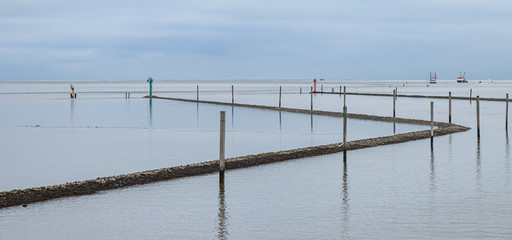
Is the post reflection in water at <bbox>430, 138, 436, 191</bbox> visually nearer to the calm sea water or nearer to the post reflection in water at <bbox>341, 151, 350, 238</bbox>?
the calm sea water

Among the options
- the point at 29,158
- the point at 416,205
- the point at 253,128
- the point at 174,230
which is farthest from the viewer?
the point at 253,128

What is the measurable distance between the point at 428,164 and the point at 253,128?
62.5 ft

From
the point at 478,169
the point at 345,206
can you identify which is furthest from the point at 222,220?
the point at 478,169

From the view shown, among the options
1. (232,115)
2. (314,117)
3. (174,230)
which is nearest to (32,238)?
(174,230)

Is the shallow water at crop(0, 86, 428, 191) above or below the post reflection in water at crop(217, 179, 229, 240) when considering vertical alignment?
above

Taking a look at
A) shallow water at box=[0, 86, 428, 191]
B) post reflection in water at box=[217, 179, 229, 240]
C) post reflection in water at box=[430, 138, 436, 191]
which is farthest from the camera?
shallow water at box=[0, 86, 428, 191]

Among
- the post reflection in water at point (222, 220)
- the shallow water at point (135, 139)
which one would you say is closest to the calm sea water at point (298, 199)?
the post reflection in water at point (222, 220)

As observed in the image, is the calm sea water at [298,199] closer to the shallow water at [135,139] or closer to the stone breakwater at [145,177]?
the shallow water at [135,139]

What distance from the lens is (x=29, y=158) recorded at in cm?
2300

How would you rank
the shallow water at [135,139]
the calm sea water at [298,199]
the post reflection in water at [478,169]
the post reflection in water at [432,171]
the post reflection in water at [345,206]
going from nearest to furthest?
the calm sea water at [298,199] → the post reflection in water at [345,206] → the post reflection in water at [432,171] → the post reflection in water at [478,169] → the shallow water at [135,139]

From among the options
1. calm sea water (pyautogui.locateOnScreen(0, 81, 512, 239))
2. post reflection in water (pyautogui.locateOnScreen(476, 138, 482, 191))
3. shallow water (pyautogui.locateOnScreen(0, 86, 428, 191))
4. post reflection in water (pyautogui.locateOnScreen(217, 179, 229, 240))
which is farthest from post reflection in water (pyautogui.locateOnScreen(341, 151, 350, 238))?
shallow water (pyautogui.locateOnScreen(0, 86, 428, 191))

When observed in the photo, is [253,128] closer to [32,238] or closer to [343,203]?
[343,203]

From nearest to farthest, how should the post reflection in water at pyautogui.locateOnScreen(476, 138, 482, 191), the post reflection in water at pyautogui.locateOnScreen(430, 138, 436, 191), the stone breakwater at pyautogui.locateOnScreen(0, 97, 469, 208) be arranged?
1. the stone breakwater at pyautogui.locateOnScreen(0, 97, 469, 208)
2. the post reflection in water at pyautogui.locateOnScreen(430, 138, 436, 191)
3. the post reflection in water at pyautogui.locateOnScreen(476, 138, 482, 191)

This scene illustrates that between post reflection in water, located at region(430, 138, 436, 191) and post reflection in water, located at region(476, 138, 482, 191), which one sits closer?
post reflection in water, located at region(430, 138, 436, 191)
